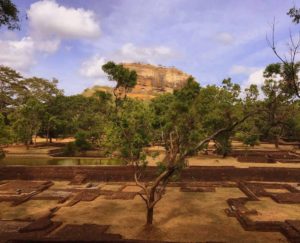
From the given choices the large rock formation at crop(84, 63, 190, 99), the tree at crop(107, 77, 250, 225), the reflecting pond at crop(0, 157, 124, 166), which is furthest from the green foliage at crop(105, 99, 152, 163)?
the large rock formation at crop(84, 63, 190, 99)

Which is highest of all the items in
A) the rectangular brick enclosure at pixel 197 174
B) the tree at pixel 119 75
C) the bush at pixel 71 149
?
the tree at pixel 119 75

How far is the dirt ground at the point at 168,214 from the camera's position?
403 inches

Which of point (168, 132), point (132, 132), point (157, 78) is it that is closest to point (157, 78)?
point (157, 78)

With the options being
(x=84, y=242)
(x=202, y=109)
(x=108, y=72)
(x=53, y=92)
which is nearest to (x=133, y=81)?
(x=108, y=72)

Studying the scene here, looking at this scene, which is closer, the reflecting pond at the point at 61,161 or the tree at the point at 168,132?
the tree at the point at 168,132

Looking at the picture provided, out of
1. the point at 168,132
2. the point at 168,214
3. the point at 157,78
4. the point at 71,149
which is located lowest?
the point at 168,214

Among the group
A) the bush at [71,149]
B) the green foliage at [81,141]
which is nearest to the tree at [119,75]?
the green foliage at [81,141]

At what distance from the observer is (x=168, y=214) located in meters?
12.4

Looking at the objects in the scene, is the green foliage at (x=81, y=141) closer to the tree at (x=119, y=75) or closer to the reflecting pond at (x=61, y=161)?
the reflecting pond at (x=61, y=161)

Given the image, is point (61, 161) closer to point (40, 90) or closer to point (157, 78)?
point (40, 90)

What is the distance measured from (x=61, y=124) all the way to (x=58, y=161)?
50.1 ft

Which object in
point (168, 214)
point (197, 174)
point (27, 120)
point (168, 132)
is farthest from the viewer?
point (27, 120)

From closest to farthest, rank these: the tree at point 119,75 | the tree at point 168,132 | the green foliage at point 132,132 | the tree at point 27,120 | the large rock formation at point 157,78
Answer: the tree at point 168,132, the green foliage at point 132,132, the tree at point 119,75, the tree at point 27,120, the large rock formation at point 157,78

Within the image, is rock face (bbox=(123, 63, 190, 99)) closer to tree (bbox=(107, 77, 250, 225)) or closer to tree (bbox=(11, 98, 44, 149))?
tree (bbox=(11, 98, 44, 149))
